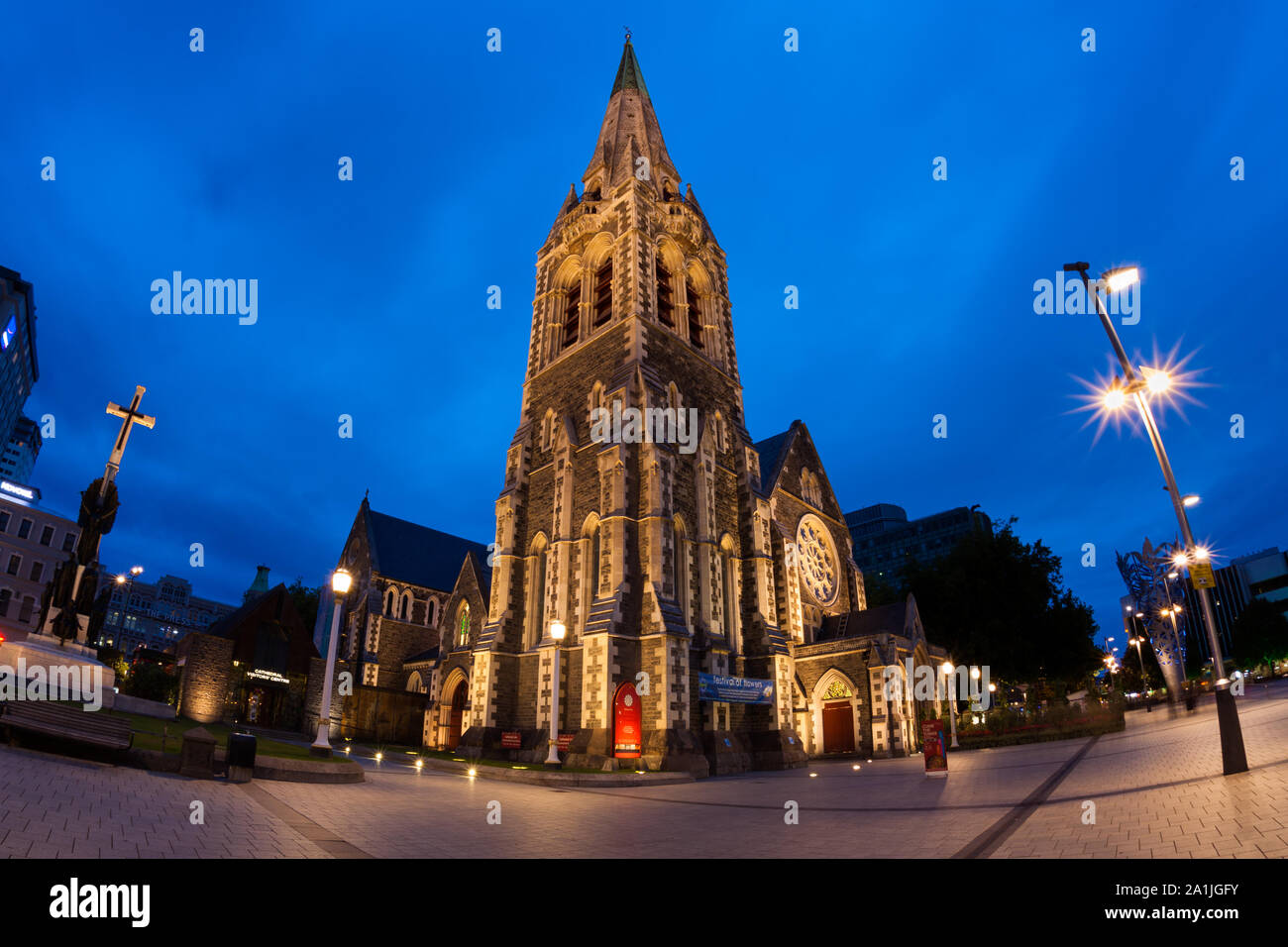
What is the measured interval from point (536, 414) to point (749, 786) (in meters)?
19.4

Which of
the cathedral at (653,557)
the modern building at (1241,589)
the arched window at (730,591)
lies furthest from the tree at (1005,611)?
the modern building at (1241,589)

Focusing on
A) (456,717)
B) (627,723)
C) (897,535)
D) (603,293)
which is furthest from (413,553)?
(897,535)

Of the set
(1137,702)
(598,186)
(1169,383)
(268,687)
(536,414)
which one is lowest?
(1137,702)

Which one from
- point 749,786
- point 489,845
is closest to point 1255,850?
point 489,845

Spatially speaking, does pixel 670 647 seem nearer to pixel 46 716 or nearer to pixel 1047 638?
pixel 46 716

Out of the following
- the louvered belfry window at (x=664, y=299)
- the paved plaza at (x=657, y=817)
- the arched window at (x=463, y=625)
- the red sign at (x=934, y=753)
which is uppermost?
the louvered belfry window at (x=664, y=299)

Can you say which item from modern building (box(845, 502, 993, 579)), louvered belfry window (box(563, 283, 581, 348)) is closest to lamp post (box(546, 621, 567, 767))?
louvered belfry window (box(563, 283, 581, 348))

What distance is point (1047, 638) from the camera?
38906 millimetres

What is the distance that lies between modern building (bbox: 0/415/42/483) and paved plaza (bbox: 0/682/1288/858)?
152225 mm

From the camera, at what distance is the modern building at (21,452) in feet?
393

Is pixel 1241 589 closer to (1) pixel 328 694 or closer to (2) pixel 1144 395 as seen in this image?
(2) pixel 1144 395

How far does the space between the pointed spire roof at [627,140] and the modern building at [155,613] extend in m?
103

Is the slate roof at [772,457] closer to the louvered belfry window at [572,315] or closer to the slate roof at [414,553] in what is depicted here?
the louvered belfry window at [572,315]

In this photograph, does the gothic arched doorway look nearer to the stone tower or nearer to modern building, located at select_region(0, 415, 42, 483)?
the stone tower
